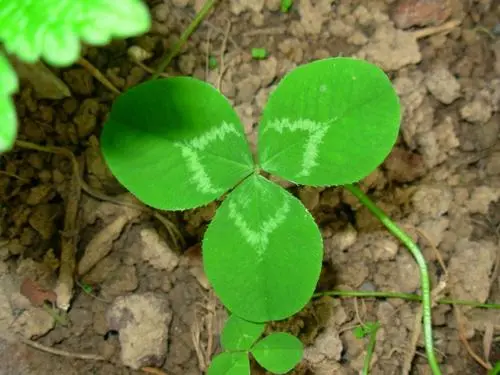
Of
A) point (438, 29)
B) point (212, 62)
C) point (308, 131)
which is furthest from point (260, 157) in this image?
point (438, 29)

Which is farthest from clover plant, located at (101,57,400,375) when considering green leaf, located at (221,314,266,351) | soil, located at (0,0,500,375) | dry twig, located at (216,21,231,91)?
dry twig, located at (216,21,231,91)

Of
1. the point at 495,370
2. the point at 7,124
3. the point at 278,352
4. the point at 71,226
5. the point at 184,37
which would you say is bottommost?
the point at 495,370

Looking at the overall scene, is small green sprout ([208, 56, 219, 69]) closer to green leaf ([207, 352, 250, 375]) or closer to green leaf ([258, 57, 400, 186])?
green leaf ([258, 57, 400, 186])

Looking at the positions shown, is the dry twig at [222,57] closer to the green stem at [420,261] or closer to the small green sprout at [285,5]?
the small green sprout at [285,5]

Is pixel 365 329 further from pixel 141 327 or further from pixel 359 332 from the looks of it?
pixel 141 327

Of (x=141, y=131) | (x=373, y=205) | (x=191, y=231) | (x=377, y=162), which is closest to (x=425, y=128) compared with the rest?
(x=373, y=205)
